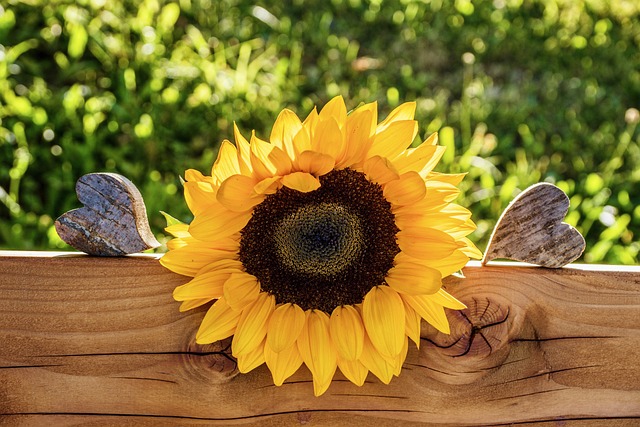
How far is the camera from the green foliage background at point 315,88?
2.08 metres

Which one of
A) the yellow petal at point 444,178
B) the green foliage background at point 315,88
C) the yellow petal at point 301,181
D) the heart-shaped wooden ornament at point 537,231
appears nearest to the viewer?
the yellow petal at point 301,181

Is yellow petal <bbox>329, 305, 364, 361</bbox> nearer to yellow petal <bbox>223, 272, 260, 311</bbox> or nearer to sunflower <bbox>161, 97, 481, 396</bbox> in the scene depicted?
sunflower <bbox>161, 97, 481, 396</bbox>

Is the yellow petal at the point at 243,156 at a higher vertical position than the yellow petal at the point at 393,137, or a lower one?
lower

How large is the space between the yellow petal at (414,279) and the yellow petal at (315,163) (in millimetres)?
204

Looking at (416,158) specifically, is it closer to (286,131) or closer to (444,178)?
(444,178)

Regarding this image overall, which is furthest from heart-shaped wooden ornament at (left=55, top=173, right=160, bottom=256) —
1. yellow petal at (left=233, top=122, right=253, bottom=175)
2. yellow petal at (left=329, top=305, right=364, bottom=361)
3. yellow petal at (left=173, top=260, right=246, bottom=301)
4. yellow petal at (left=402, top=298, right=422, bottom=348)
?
yellow petal at (left=402, top=298, right=422, bottom=348)

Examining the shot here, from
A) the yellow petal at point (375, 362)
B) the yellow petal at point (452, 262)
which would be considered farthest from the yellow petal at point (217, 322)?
the yellow petal at point (452, 262)

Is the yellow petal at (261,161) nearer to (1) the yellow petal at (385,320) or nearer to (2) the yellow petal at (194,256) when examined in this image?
(2) the yellow petal at (194,256)

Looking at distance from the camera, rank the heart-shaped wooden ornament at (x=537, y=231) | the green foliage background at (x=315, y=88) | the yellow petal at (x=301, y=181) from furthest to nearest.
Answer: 1. the green foliage background at (x=315, y=88)
2. the heart-shaped wooden ornament at (x=537, y=231)
3. the yellow petal at (x=301, y=181)

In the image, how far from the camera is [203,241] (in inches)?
41.7

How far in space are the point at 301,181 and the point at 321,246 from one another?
15 cm

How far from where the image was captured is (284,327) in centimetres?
106

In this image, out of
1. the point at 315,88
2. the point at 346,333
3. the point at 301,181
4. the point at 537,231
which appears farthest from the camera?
the point at 315,88

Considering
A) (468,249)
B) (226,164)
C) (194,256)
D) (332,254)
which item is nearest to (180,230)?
(194,256)
